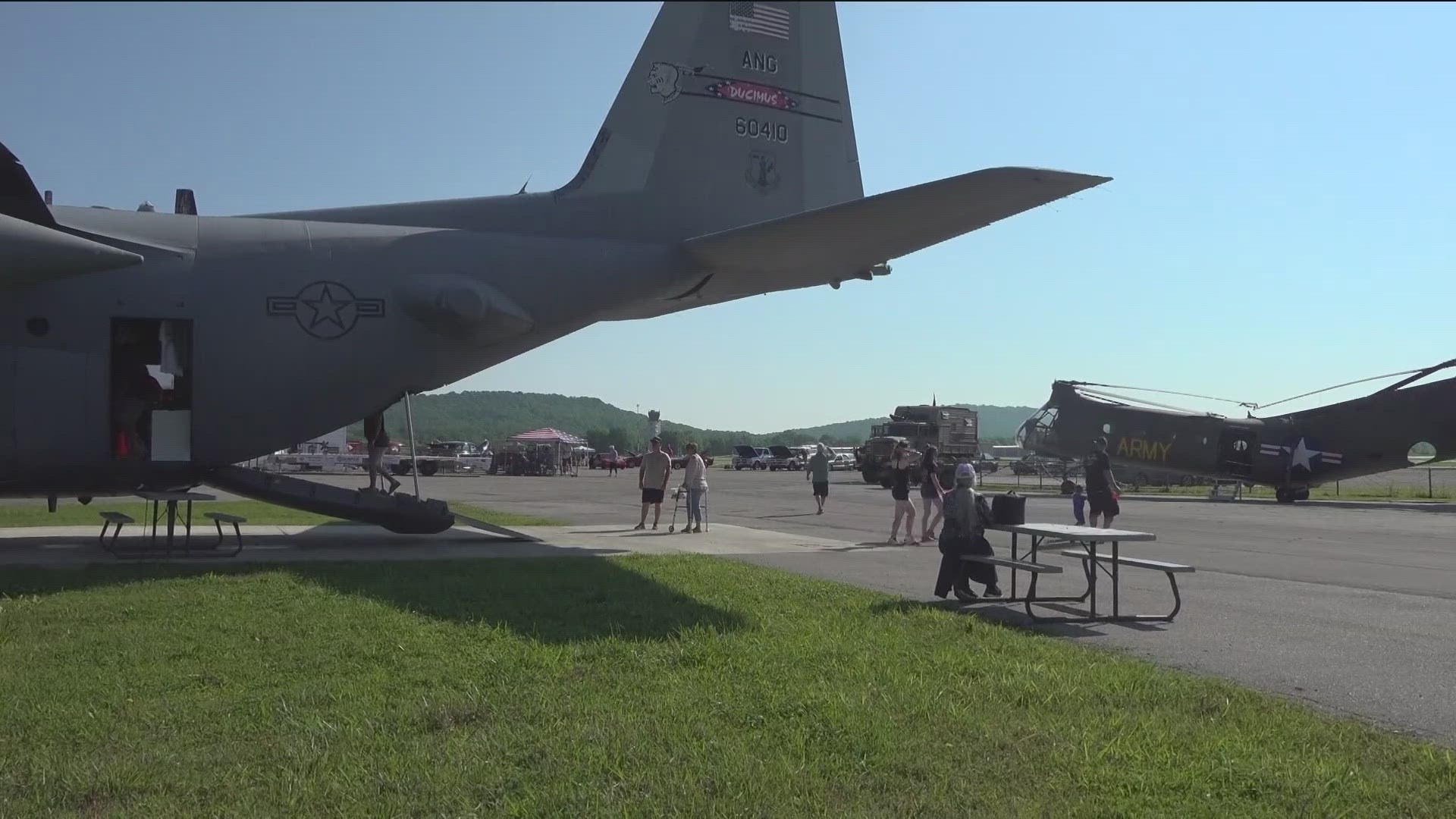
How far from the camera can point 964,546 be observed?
9.34 meters

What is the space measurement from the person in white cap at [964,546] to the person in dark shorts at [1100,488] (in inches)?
203

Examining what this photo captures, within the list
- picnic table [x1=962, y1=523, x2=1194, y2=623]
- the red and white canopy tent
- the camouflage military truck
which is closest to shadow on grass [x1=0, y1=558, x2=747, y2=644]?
picnic table [x1=962, y1=523, x2=1194, y2=623]

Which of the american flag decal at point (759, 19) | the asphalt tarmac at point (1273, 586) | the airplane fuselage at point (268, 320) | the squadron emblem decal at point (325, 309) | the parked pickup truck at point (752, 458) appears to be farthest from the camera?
the parked pickup truck at point (752, 458)

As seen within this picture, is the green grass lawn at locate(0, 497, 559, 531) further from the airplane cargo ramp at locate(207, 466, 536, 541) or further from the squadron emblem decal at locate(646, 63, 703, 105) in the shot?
the squadron emblem decal at locate(646, 63, 703, 105)

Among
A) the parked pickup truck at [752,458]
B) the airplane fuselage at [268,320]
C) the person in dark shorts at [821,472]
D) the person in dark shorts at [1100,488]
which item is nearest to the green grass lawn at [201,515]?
the airplane fuselage at [268,320]

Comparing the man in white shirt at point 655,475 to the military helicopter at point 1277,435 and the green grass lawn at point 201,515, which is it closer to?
the green grass lawn at point 201,515

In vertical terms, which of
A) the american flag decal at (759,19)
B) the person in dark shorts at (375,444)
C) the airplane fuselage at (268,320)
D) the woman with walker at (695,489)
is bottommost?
the woman with walker at (695,489)

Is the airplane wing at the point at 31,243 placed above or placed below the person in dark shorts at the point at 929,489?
above

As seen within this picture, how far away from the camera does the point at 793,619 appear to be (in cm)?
804

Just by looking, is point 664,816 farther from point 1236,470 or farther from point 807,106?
point 1236,470

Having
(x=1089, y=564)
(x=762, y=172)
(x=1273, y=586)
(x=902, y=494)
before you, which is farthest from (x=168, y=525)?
(x=1273, y=586)

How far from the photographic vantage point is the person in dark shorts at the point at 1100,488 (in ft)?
45.9

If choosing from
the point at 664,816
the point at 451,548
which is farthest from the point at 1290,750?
the point at 451,548

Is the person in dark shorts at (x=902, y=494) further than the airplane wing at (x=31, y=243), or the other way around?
the person in dark shorts at (x=902, y=494)
